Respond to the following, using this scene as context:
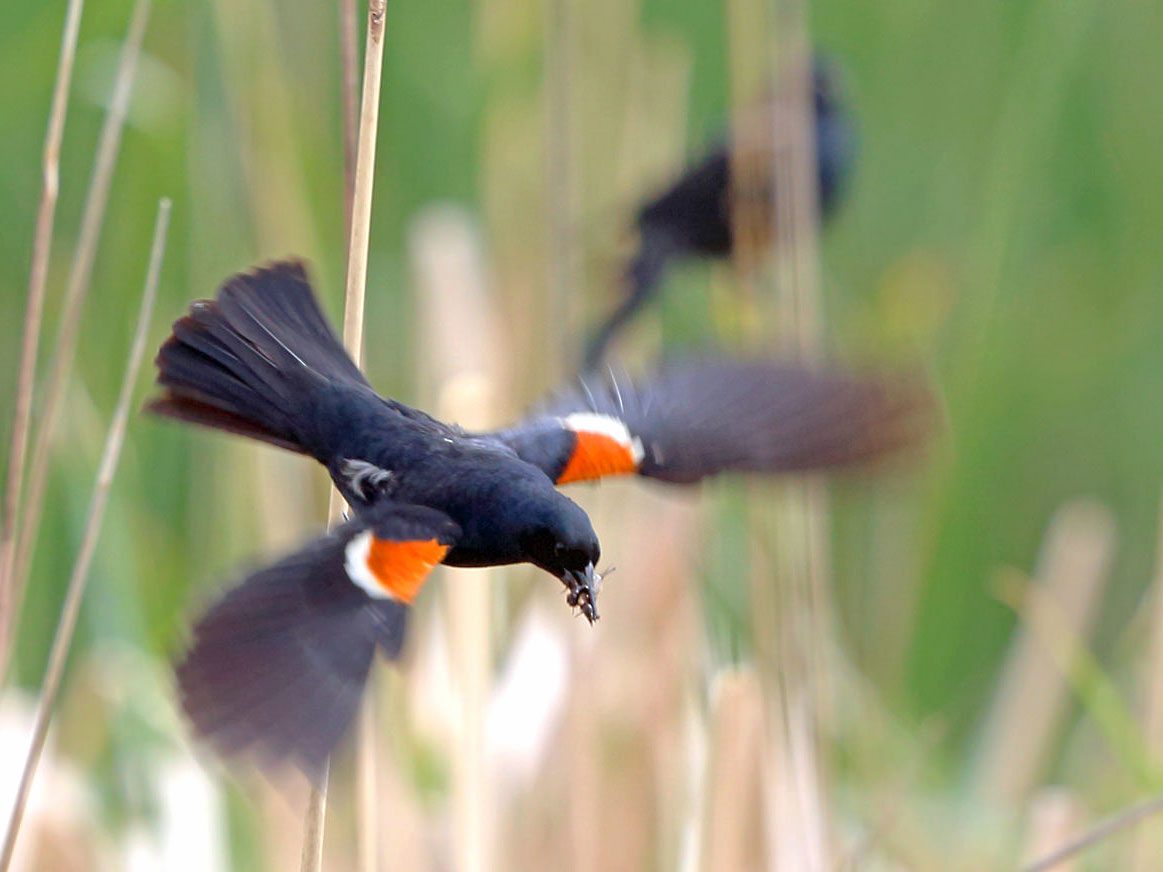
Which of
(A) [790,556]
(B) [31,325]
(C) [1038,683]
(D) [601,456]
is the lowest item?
(C) [1038,683]

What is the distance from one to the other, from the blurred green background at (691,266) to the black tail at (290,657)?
831 mm

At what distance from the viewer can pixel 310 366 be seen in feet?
3.16

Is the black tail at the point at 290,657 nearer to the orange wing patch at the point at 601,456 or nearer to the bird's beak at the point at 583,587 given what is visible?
the bird's beak at the point at 583,587

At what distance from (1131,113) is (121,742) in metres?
1.45

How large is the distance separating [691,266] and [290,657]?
4.99 ft

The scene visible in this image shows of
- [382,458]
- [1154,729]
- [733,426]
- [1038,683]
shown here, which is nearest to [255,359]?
[382,458]

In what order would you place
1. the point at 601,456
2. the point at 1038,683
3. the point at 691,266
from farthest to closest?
the point at 691,266 < the point at 1038,683 < the point at 601,456

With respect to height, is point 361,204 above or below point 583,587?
above

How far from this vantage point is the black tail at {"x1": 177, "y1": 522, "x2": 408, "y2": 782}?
2.50 feet

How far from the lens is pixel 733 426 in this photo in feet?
3.59

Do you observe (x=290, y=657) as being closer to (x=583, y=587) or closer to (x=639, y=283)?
(x=583, y=587)

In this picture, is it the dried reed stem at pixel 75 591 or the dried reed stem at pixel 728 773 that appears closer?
the dried reed stem at pixel 75 591

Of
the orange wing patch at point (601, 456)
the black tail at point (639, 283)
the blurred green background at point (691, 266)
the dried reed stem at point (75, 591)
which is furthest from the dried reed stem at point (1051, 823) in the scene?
the dried reed stem at point (75, 591)

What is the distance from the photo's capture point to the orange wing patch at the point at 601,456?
1.06m
